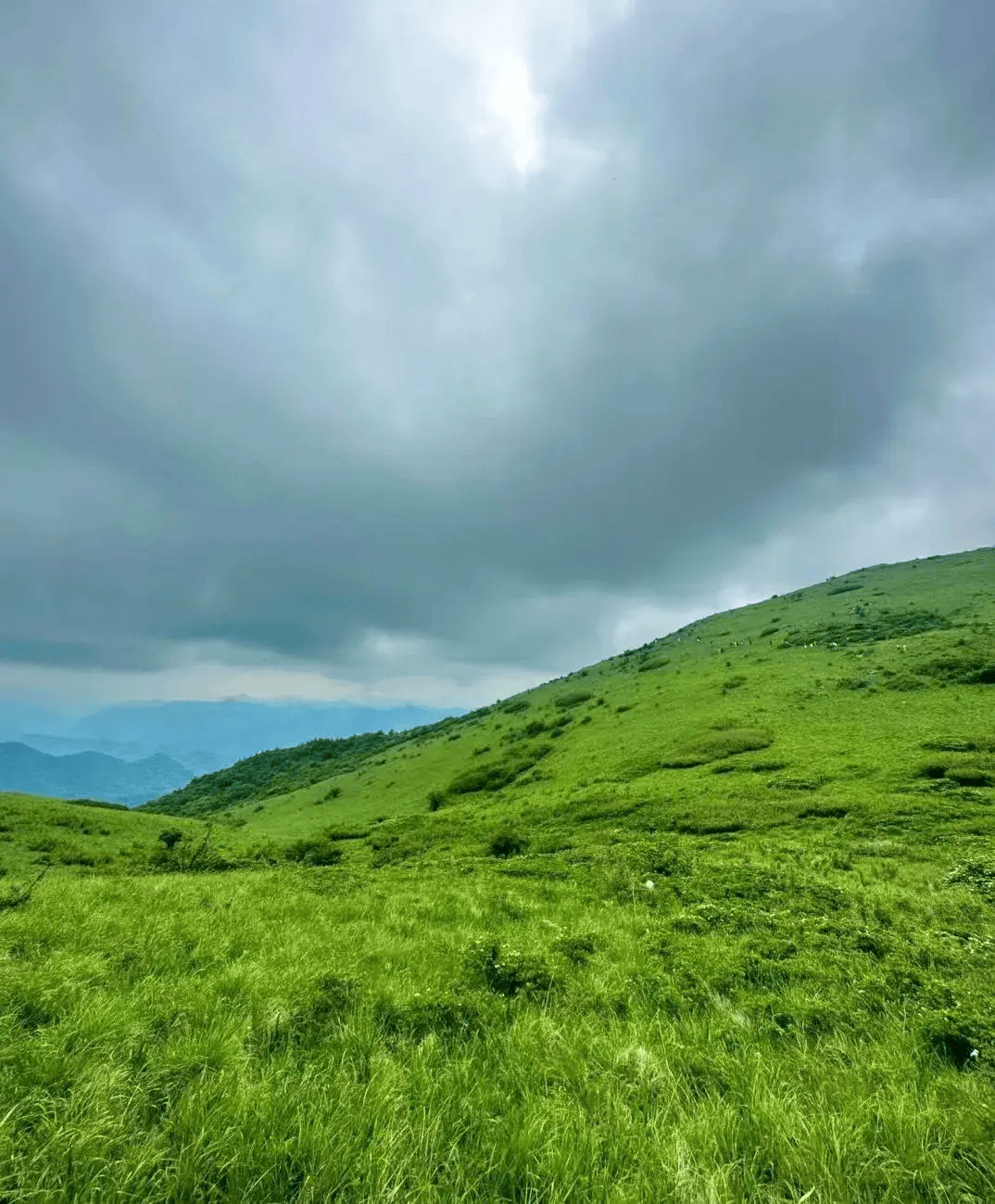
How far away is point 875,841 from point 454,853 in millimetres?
17551

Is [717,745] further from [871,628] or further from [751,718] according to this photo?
[871,628]

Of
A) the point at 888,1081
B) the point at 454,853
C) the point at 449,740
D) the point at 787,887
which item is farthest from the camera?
the point at 449,740

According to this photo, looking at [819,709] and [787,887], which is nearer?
[787,887]

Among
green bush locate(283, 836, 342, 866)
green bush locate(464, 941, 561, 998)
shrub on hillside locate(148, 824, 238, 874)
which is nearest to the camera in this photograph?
green bush locate(464, 941, 561, 998)

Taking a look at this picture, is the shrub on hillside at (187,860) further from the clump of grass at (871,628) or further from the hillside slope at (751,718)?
the clump of grass at (871,628)

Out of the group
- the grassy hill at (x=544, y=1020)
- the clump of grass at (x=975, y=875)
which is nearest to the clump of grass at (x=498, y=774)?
the grassy hill at (x=544, y=1020)

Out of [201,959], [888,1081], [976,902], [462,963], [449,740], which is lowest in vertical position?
[976,902]

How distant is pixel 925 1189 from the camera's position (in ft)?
12.8

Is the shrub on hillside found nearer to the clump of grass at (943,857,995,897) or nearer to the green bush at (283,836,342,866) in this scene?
the green bush at (283,836,342,866)

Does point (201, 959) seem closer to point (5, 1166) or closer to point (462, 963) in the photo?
→ point (462, 963)

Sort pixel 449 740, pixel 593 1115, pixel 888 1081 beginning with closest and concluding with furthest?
pixel 593 1115 → pixel 888 1081 → pixel 449 740

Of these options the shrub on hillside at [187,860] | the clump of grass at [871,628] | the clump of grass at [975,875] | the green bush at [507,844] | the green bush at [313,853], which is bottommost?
the clump of grass at [975,875]

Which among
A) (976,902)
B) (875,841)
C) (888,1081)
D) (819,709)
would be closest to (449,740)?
(819,709)

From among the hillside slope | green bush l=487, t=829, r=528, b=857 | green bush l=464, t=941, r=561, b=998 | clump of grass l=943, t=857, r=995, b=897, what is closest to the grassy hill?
green bush l=464, t=941, r=561, b=998
